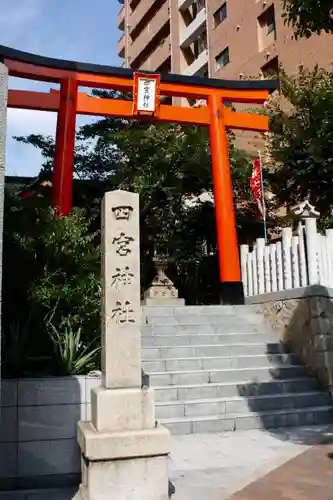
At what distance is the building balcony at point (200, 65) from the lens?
27.8 meters

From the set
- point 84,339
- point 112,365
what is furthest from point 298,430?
point 112,365

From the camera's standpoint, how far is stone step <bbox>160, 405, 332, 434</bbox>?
6.29 meters

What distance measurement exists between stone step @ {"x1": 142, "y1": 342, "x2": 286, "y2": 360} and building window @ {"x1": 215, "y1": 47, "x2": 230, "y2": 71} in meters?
20.2

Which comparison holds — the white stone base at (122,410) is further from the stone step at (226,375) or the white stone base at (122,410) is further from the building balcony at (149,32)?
the building balcony at (149,32)

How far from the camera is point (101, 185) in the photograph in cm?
1549

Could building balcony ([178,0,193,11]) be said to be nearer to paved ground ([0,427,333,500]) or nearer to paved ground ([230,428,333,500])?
paved ground ([0,427,333,500])

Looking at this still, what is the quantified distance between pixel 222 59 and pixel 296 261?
2029 cm

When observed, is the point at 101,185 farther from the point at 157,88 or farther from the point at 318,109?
the point at 318,109

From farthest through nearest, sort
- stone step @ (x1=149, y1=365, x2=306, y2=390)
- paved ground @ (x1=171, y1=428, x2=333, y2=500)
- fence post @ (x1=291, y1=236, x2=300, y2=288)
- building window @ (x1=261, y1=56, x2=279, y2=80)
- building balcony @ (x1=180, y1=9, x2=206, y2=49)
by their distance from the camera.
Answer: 1. building balcony @ (x1=180, y1=9, x2=206, y2=49)
2. building window @ (x1=261, y1=56, x2=279, y2=80)
3. fence post @ (x1=291, y1=236, x2=300, y2=288)
4. stone step @ (x1=149, y1=365, x2=306, y2=390)
5. paved ground @ (x1=171, y1=428, x2=333, y2=500)

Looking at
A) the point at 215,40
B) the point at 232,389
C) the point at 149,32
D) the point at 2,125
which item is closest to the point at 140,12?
the point at 149,32

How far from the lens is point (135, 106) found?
480 inches

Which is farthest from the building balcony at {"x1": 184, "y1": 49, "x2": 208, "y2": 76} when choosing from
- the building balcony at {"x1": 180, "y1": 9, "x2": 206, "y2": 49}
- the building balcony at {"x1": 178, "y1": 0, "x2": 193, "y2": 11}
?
the building balcony at {"x1": 178, "y1": 0, "x2": 193, "y2": 11}

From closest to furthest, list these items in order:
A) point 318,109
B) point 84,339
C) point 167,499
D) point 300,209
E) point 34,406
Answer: point 167,499, point 34,406, point 84,339, point 300,209, point 318,109

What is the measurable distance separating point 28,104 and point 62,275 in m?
7.59
